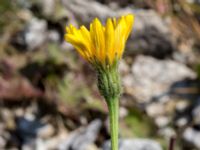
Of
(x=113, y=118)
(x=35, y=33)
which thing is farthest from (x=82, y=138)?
(x=113, y=118)

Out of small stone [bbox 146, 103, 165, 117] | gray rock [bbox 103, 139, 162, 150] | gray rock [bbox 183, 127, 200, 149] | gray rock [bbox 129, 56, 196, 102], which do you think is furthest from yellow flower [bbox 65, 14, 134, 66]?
gray rock [bbox 129, 56, 196, 102]

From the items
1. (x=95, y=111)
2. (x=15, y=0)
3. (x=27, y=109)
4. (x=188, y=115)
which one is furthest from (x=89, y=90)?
(x=15, y=0)

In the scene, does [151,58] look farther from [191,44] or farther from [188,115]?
[188,115]

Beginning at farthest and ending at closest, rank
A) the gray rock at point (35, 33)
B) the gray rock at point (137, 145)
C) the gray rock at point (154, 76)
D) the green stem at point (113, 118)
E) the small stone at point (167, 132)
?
the gray rock at point (35, 33), the gray rock at point (154, 76), the small stone at point (167, 132), the gray rock at point (137, 145), the green stem at point (113, 118)

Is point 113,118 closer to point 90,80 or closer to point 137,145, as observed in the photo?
point 137,145

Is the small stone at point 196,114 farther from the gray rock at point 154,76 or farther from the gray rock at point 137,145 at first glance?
the gray rock at point 137,145

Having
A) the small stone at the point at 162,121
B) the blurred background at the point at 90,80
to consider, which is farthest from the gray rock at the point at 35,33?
the small stone at the point at 162,121
